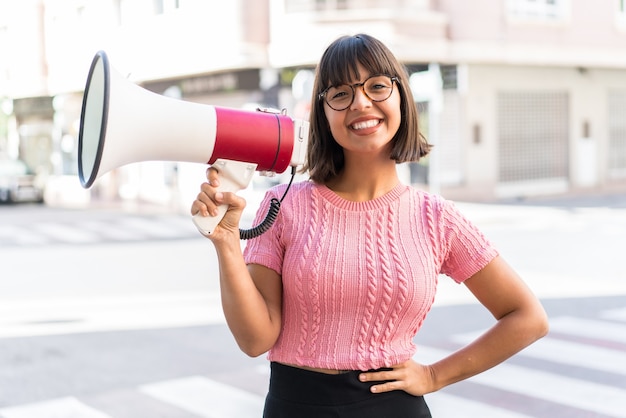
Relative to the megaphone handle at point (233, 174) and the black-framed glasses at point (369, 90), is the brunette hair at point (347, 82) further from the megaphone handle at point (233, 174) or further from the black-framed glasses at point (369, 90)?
the megaphone handle at point (233, 174)

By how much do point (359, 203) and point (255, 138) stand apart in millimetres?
303

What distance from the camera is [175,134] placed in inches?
72.5

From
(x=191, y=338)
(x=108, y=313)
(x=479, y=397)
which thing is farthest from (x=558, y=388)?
(x=108, y=313)

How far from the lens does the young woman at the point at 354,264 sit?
1918 millimetres

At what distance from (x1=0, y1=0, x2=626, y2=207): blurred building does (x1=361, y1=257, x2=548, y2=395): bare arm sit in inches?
663

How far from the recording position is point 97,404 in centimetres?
530

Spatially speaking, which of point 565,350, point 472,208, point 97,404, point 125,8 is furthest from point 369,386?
point 125,8

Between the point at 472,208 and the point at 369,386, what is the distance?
1798 centimetres

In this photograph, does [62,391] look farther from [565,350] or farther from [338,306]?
[338,306]

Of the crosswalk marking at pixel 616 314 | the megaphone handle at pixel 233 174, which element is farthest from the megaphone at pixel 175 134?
the crosswalk marking at pixel 616 314

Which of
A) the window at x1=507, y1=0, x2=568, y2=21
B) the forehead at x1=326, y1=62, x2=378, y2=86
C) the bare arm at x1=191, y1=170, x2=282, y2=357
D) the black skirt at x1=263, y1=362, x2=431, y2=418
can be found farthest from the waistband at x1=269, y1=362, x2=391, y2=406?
the window at x1=507, y1=0, x2=568, y2=21

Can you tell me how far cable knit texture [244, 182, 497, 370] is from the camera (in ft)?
6.31

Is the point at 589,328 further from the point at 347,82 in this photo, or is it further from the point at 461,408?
the point at 347,82

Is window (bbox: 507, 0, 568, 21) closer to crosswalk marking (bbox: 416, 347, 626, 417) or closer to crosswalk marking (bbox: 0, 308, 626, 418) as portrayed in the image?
crosswalk marking (bbox: 0, 308, 626, 418)
